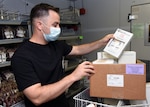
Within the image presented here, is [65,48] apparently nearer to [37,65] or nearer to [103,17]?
[37,65]

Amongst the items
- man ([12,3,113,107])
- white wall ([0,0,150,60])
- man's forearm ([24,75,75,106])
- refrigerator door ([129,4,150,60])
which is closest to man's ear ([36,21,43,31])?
man ([12,3,113,107])

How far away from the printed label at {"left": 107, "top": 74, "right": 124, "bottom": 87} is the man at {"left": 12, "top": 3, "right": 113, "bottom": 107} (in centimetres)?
13

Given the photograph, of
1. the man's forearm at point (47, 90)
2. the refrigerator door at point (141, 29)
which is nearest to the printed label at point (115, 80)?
the man's forearm at point (47, 90)

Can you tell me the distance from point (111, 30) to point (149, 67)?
5.82 ft

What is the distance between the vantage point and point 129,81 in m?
0.99

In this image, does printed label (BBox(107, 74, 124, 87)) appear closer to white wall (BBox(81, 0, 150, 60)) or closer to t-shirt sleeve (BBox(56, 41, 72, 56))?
t-shirt sleeve (BBox(56, 41, 72, 56))

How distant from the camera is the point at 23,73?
3.87 ft

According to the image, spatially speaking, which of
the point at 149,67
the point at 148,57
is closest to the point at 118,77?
the point at 149,67

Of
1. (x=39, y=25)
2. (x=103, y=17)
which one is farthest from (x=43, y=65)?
(x=103, y=17)

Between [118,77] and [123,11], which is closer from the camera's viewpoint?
[118,77]

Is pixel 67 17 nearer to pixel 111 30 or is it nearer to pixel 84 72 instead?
pixel 111 30

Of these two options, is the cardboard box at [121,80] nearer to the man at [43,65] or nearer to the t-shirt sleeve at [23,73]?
the man at [43,65]

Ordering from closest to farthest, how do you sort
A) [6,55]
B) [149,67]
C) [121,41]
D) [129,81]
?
[129,81], [121,41], [149,67], [6,55]

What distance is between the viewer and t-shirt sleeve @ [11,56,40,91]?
1156 millimetres
